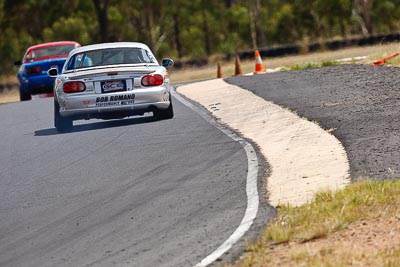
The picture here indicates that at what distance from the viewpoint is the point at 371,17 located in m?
56.6

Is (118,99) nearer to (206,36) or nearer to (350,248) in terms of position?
(350,248)

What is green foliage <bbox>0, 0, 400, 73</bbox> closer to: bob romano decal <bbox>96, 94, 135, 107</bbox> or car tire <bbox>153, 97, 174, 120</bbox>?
car tire <bbox>153, 97, 174, 120</bbox>

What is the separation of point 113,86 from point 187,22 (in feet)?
143

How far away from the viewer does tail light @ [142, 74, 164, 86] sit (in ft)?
57.1

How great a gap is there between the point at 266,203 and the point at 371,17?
1909 inches

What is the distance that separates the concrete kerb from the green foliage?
121 feet

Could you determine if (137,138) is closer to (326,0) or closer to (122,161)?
(122,161)

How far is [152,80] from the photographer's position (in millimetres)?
17469

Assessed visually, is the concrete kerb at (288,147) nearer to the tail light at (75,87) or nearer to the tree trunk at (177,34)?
the tail light at (75,87)

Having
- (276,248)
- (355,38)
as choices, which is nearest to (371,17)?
(355,38)

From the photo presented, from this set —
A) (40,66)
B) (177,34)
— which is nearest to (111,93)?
(40,66)

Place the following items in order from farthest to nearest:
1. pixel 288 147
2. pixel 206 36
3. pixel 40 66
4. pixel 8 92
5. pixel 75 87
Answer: pixel 206 36, pixel 8 92, pixel 40 66, pixel 75 87, pixel 288 147

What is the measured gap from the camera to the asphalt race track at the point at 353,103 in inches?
426

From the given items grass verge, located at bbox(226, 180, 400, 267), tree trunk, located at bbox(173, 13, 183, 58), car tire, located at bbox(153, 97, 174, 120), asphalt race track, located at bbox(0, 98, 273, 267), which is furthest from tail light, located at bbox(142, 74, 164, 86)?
tree trunk, located at bbox(173, 13, 183, 58)
